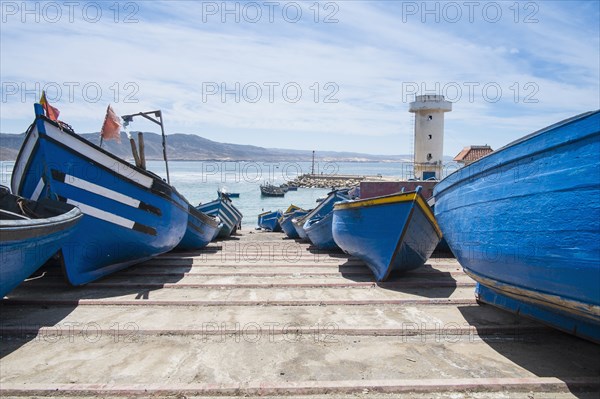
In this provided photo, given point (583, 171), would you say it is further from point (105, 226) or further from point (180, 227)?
point (180, 227)

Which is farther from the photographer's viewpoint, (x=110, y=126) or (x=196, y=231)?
(x=196, y=231)

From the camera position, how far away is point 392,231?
19.7ft

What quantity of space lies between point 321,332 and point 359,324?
1.64 ft

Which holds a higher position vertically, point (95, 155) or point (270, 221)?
point (95, 155)

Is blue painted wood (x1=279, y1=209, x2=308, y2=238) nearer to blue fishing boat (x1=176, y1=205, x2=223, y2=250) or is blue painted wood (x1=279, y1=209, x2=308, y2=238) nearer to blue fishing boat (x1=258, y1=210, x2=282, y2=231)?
blue fishing boat (x1=176, y1=205, x2=223, y2=250)

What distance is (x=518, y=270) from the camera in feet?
11.6

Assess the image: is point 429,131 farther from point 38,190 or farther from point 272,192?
point 272,192

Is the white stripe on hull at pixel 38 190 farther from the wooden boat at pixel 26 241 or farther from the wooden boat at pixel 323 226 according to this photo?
the wooden boat at pixel 323 226

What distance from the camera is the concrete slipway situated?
3.06 meters

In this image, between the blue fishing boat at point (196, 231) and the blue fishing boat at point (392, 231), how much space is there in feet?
14.1

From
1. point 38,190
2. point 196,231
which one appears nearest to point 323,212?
point 196,231

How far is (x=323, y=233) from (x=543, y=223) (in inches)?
291

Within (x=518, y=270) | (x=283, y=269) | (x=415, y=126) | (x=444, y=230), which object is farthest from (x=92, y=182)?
(x=415, y=126)

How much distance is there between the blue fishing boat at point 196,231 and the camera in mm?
9820
